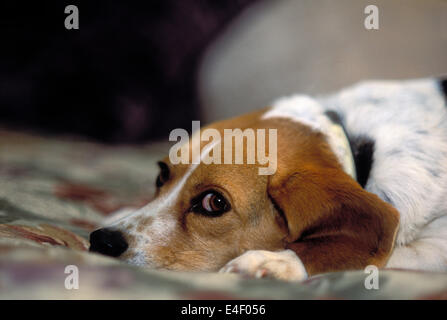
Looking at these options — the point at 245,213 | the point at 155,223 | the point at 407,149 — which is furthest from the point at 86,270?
the point at 407,149

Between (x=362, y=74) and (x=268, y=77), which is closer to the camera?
(x=362, y=74)

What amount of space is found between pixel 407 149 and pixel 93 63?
10.7ft

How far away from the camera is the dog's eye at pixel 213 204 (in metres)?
1.74

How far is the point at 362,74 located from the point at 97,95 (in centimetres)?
250

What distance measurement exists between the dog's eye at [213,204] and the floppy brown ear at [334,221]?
0.20m

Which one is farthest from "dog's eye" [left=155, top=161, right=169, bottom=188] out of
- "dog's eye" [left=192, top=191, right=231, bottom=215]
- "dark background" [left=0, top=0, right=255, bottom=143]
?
"dark background" [left=0, top=0, right=255, bottom=143]

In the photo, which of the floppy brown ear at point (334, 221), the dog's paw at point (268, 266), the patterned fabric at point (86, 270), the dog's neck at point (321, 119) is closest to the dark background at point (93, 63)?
the patterned fabric at point (86, 270)

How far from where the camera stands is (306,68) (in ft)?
14.4

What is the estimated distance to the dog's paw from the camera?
4.53ft

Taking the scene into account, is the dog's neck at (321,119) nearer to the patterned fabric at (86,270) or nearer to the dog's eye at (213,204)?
the dog's eye at (213,204)

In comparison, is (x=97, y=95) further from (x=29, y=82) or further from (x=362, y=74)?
(x=362, y=74)

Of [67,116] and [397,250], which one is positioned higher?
[67,116]
